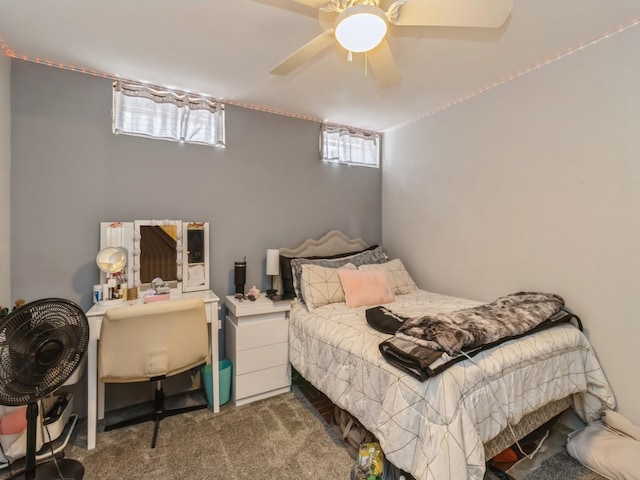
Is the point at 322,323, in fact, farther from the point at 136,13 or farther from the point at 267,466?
the point at 136,13

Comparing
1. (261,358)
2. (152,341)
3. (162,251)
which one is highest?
(162,251)

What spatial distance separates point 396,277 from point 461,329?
1.37m

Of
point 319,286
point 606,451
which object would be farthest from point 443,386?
point 319,286

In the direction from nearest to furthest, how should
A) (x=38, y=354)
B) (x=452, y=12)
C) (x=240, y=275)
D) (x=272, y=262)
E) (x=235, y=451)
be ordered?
(x=452, y=12) < (x=38, y=354) < (x=235, y=451) < (x=240, y=275) < (x=272, y=262)

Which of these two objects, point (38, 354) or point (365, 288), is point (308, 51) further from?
point (38, 354)

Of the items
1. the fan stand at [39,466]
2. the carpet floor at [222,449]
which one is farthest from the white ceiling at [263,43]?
the carpet floor at [222,449]

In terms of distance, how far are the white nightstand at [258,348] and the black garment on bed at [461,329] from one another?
0.82m

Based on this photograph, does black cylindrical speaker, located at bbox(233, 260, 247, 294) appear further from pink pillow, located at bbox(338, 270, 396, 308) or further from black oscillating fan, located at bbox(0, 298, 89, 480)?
black oscillating fan, located at bbox(0, 298, 89, 480)

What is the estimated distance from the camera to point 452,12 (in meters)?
1.28

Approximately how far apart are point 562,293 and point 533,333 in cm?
58

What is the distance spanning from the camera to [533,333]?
70.6 inches

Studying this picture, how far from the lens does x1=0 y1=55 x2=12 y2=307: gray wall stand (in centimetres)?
194

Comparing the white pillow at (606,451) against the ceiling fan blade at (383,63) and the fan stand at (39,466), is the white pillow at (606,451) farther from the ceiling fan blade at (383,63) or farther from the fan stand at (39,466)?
the fan stand at (39,466)

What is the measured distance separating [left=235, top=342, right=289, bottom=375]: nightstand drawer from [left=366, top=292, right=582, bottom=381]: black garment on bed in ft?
2.82
